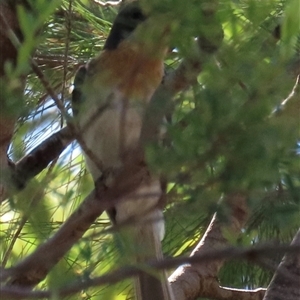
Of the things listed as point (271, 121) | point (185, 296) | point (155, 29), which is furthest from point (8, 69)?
point (185, 296)

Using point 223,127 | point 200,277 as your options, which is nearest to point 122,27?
point 200,277

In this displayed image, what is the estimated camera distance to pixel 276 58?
0.71 meters

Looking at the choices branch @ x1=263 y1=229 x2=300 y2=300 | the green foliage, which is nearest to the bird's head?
the green foliage

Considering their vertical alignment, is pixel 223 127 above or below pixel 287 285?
above

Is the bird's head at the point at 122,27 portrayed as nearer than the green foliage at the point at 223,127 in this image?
No

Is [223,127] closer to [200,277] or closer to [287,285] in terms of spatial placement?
[287,285]

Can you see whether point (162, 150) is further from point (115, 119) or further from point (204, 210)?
point (115, 119)

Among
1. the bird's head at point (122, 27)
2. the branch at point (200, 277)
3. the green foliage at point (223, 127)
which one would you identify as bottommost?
the branch at point (200, 277)

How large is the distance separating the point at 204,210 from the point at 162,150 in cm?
9

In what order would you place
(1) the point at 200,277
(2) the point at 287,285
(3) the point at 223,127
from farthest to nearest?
(1) the point at 200,277 → (2) the point at 287,285 → (3) the point at 223,127

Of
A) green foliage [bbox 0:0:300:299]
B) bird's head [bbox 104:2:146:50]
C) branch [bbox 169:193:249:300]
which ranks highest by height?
bird's head [bbox 104:2:146:50]

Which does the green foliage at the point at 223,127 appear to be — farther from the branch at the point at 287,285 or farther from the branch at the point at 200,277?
the branch at the point at 200,277

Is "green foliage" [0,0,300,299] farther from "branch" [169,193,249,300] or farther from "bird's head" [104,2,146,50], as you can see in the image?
"branch" [169,193,249,300]

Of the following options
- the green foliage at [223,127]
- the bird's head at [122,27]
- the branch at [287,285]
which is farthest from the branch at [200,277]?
the green foliage at [223,127]
